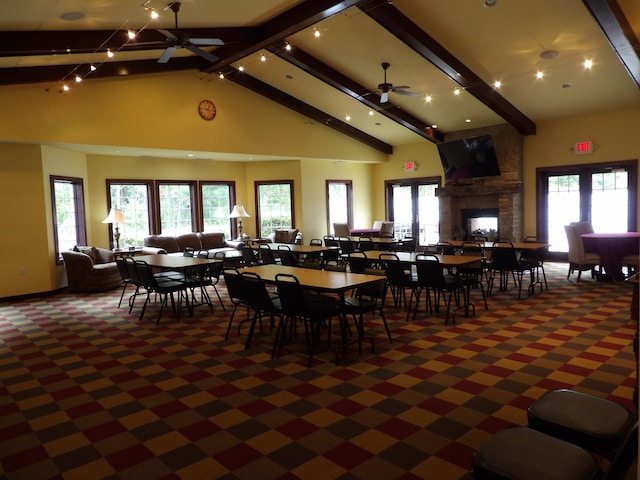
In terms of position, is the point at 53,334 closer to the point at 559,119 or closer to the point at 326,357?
the point at 326,357

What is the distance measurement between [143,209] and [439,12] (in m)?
8.16

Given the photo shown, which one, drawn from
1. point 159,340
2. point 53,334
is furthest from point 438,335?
point 53,334

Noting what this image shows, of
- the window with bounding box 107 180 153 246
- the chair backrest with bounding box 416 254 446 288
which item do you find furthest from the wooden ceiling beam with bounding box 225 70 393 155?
the chair backrest with bounding box 416 254 446 288

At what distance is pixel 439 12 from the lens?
7.11m

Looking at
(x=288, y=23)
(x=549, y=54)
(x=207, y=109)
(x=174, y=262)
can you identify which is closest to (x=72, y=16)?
(x=288, y=23)

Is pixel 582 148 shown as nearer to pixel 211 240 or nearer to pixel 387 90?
pixel 387 90

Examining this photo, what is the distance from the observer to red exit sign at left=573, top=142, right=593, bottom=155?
33.9 ft

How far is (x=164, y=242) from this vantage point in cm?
1112

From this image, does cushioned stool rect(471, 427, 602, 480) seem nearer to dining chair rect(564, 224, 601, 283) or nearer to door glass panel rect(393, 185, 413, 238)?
dining chair rect(564, 224, 601, 283)

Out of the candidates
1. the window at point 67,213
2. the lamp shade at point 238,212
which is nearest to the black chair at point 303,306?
the window at point 67,213

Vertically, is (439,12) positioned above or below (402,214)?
above

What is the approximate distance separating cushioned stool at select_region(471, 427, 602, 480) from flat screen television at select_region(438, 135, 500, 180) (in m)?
10.2

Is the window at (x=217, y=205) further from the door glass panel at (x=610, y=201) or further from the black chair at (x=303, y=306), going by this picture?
the door glass panel at (x=610, y=201)

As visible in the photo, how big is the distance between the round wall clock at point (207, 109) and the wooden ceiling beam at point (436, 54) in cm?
463
